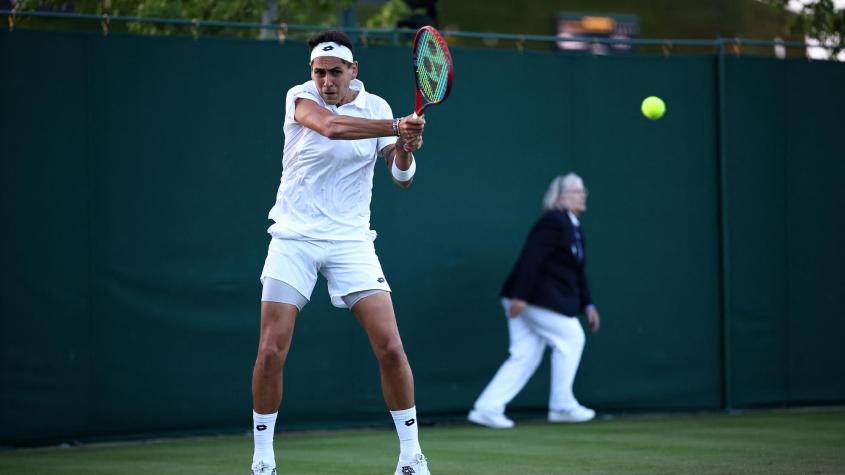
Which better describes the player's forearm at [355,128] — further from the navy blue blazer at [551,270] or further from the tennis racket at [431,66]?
the navy blue blazer at [551,270]

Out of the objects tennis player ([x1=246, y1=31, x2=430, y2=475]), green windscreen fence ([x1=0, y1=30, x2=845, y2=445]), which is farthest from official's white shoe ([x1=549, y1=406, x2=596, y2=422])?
tennis player ([x1=246, y1=31, x2=430, y2=475])

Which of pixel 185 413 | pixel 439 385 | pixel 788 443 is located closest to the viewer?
pixel 788 443

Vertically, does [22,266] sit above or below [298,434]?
above

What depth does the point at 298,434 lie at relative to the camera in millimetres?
9570

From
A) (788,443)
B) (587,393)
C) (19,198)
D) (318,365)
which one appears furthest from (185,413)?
(788,443)

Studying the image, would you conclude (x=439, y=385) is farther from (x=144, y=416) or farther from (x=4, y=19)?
(x=4, y=19)

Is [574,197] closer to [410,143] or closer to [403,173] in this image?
[403,173]

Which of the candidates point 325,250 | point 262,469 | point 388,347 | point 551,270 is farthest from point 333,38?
point 551,270

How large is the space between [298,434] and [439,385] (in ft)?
3.74

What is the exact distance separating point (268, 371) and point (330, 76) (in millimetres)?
1412

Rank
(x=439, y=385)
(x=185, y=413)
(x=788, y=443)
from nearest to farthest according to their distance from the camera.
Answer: (x=788, y=443), (x=185, y=413), (x=439, y=385)

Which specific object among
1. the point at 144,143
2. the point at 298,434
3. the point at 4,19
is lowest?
the point at 298,434

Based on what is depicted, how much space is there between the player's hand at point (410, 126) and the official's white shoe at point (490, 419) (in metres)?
4.30

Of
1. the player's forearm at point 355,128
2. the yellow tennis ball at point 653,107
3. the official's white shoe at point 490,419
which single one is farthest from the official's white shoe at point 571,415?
the player's forearm at point 355,128
